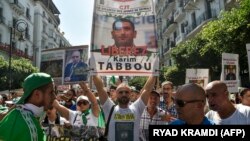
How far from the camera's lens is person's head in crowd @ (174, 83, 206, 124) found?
2.90 m

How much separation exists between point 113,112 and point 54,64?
2816 millimetres

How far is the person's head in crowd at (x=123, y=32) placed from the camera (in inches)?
226

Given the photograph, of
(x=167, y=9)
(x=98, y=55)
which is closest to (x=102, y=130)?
(x=98, y=55)

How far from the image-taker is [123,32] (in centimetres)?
577

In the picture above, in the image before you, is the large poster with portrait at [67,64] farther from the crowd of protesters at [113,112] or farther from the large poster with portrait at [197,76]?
the large poster with portrait at [197,76]

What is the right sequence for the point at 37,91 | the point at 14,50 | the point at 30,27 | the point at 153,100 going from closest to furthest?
the point at 37,91 → the point at 153,100 → the point at 14,50 → the point at 30,27

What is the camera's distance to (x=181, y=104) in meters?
2.93

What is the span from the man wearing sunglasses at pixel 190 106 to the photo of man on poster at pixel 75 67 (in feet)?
12.4

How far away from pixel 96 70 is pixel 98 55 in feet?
0.69

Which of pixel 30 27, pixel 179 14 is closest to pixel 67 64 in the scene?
pixel 179 14

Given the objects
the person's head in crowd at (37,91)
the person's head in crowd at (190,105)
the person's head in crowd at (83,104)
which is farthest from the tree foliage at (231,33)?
the person's head in crowd at (37,91)

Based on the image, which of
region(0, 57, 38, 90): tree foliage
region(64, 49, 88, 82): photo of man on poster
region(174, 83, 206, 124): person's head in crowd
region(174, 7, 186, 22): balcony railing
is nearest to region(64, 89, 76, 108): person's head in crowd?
region(64, 49, 88, 82): photo of man on poster

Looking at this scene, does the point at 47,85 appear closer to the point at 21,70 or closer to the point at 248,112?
the point at 248,112

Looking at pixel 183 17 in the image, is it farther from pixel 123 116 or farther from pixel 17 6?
pixel 123 116
